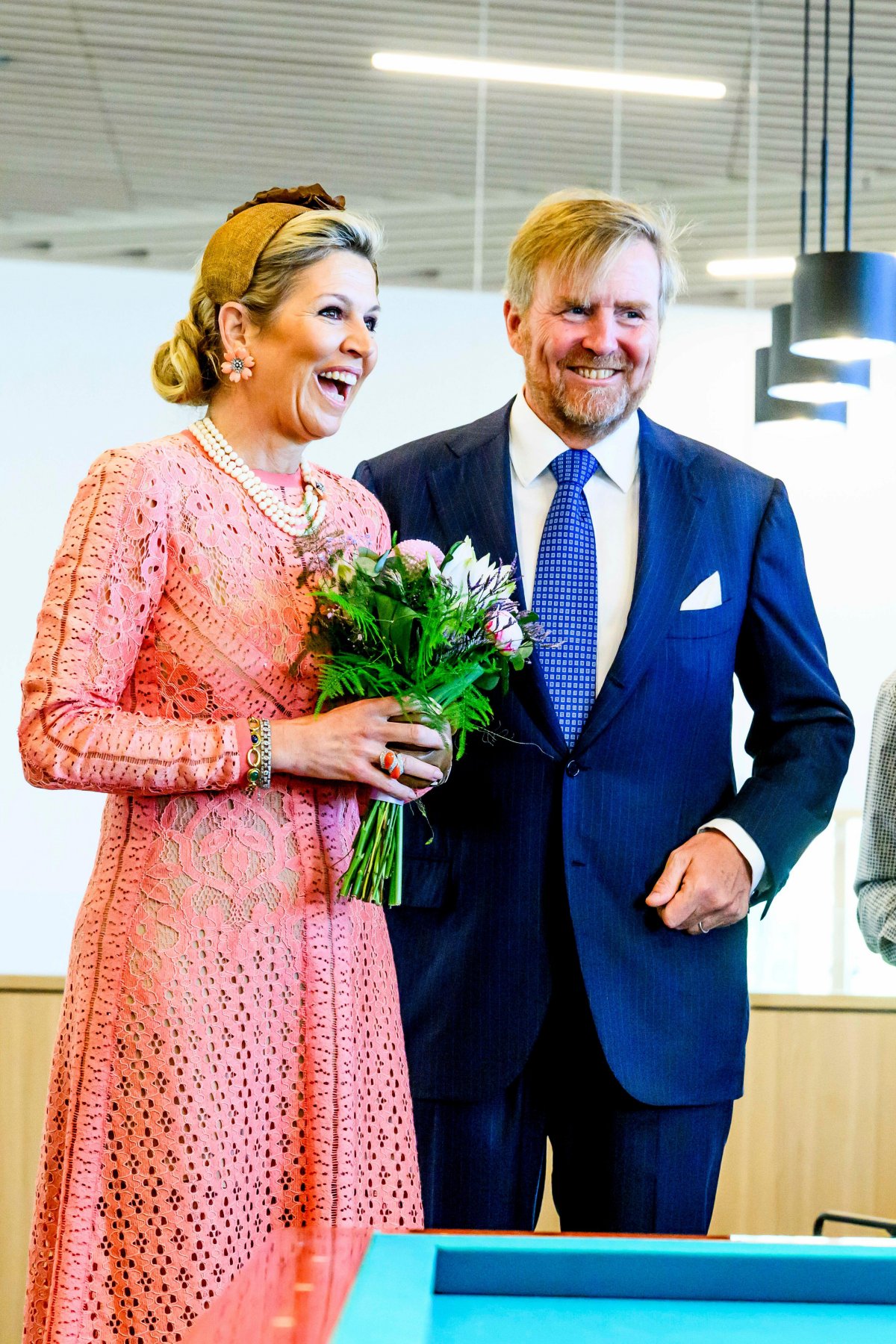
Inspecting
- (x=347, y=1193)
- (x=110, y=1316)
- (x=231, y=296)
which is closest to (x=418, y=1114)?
(x=347, y=1193)

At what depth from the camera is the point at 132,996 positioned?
5.95 feet

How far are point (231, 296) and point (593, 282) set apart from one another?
629mm

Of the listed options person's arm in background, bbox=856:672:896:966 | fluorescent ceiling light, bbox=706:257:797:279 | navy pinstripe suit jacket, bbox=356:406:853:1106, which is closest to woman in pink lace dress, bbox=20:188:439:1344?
navy pinstripe suit jacket, bbox=356:406:853:1106

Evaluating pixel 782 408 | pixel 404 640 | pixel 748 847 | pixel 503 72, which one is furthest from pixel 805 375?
pixel 404 640

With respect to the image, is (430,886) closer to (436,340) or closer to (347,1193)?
(347,1193)

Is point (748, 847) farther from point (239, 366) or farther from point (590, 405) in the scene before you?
point (239, 366)

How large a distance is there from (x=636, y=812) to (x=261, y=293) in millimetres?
949

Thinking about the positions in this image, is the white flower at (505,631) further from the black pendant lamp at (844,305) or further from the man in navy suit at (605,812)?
the black pendant lamp at (844,305)

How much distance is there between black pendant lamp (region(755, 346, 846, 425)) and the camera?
433cm

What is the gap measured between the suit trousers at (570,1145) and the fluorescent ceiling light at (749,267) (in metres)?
2.84

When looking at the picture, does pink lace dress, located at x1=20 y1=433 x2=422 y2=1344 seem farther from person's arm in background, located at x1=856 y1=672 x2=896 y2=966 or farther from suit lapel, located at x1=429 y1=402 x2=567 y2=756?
person's arm in background, located at x1=856 y1=672 x2=896 y2=966

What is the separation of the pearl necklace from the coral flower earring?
0.07m

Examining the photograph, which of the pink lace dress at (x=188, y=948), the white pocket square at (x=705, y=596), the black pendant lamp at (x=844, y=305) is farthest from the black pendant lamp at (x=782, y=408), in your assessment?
the pink lace dress at (x=188, y=948)

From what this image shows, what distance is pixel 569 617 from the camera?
2.35m
